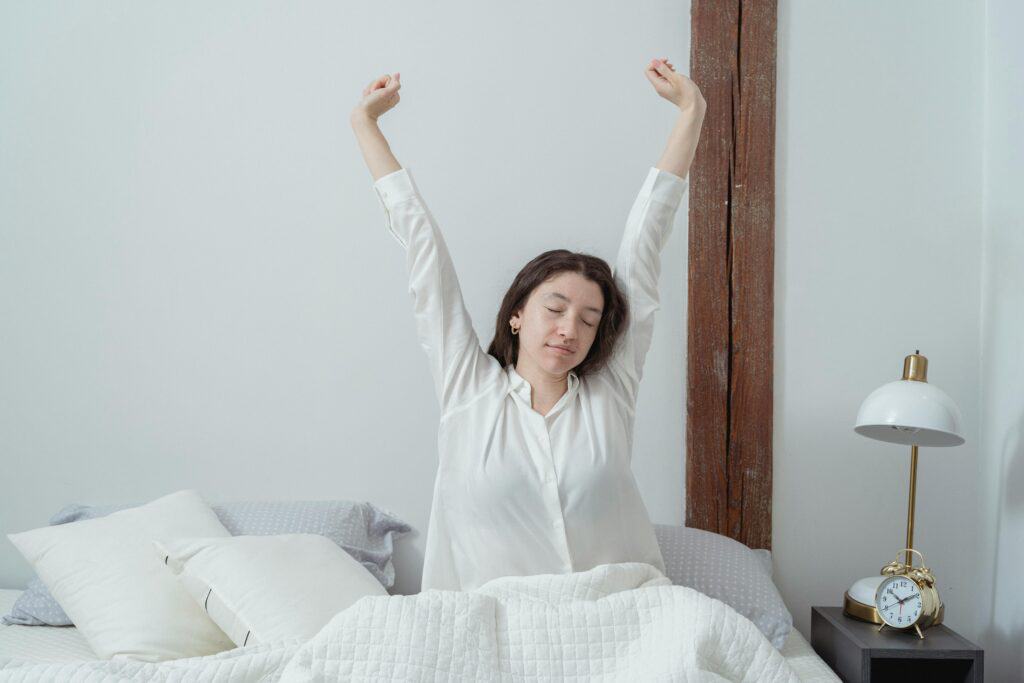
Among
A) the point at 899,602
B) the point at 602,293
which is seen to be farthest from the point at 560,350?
the point at 899,602

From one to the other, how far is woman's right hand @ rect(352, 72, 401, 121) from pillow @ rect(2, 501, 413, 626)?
3.25 feet

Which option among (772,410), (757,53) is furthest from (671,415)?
(757,53)

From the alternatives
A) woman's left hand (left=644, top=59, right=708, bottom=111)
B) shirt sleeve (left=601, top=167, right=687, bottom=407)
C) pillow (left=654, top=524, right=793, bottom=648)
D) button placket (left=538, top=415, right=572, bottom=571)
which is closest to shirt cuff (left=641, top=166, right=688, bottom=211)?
shirt sleeve (left=601, top=167, right=687, bottom=407)

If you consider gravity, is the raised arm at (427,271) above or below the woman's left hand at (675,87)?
below

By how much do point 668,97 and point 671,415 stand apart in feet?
2.82

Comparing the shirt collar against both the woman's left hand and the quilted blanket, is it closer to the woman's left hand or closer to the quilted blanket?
the quilted blanket

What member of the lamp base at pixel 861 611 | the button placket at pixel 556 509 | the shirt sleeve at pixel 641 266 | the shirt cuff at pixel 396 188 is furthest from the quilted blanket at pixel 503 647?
the shirt cuff at pixel 396 188

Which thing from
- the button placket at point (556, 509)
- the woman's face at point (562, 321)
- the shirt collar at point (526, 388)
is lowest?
the button placket at point (556, 509)

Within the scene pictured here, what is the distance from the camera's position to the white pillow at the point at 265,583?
1.76 metres

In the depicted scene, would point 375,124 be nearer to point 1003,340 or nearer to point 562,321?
point 562,321

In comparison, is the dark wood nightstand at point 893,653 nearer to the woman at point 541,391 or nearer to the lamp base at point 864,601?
the lamp base at point 864,601

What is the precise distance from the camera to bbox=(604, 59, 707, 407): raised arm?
6.56ft

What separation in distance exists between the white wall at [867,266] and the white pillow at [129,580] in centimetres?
148

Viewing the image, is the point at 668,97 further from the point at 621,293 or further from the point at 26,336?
the point at 26,336
